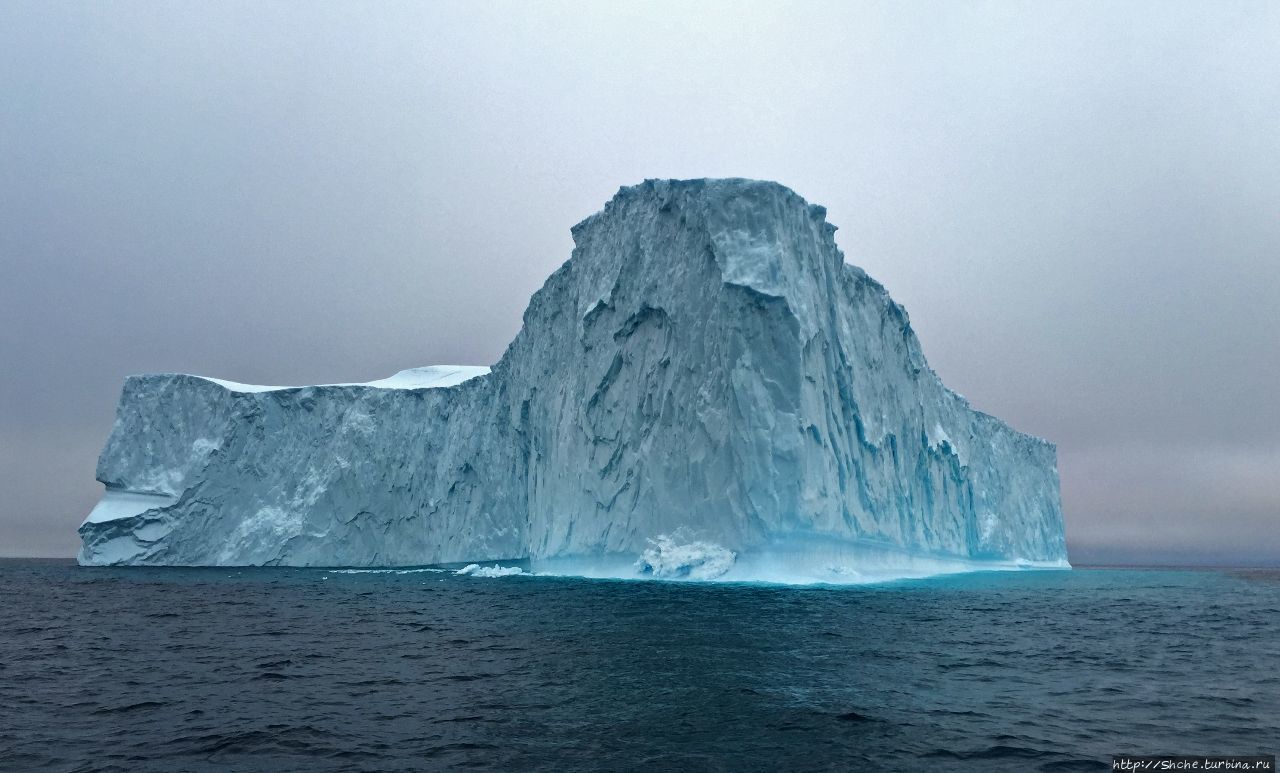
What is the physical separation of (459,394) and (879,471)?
18.4m

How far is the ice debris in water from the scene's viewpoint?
72.0 ft

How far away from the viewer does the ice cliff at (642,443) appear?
22.4 metres

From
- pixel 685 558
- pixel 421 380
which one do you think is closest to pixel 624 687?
pixel 685 558

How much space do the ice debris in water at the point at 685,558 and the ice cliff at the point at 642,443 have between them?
0.07 meters

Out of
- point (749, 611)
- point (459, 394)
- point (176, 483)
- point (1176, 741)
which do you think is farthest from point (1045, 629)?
point (176, 483)

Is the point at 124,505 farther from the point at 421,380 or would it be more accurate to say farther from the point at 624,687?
the point at 624,687

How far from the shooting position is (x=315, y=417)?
34969mm

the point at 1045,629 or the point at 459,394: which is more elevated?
the point at 459,394

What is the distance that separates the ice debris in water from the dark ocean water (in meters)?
4.93

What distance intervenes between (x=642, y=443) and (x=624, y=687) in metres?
15.8

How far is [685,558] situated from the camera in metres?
22.2

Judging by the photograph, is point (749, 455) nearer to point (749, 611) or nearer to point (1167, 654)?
point (749, 611)

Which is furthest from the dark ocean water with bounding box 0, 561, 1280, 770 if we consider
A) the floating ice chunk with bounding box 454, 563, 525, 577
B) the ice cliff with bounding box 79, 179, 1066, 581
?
the floating ice chunk with bounding box 454, 563, 525, 577

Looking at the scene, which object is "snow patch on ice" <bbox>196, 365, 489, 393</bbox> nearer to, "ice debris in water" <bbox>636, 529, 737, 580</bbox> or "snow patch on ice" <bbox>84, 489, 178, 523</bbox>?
"snow patch on ice" <bbox>84, 489, 178, 523</bbox>
